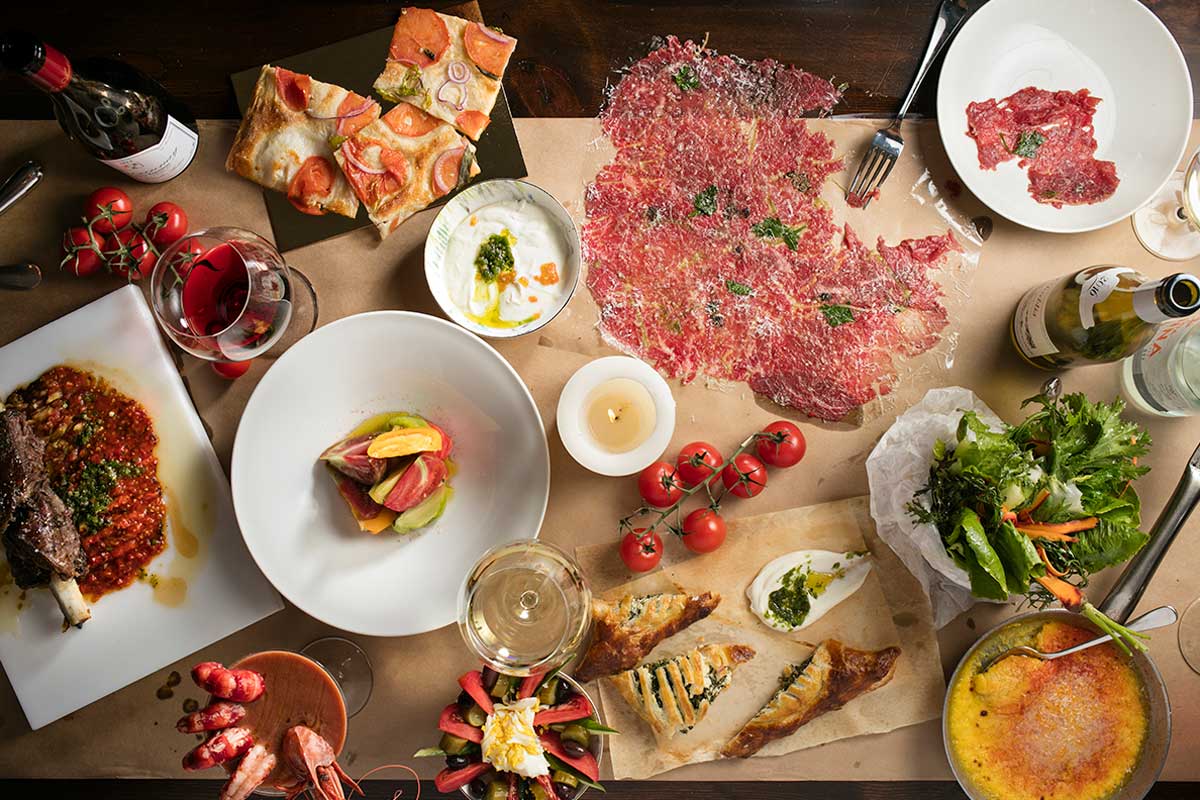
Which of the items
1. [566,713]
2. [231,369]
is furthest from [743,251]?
[231,369]

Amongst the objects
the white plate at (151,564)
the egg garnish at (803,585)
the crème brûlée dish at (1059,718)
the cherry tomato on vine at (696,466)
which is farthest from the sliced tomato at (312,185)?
the crème brûlée dish at (1059,718)

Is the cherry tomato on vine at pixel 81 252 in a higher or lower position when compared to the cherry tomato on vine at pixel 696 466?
higher

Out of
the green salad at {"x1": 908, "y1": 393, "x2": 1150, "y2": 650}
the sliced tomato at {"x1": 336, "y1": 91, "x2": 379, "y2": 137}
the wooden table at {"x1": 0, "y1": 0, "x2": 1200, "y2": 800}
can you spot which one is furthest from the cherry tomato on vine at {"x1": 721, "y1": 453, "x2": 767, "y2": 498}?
the sliced tomato at {"x1": 336, "y1": 91, "x2": 379, "y2": 137}

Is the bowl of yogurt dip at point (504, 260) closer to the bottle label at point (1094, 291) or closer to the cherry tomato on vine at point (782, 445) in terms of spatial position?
the cherry tomato on vine at point (782, 445)

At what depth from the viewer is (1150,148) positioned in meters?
2.09

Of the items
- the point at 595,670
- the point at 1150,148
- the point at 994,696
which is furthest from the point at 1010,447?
the point at 595,670

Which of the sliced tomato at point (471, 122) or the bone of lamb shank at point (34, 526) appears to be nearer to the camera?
the bone of lamb shank at point (34, 526)

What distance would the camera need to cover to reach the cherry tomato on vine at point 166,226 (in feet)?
6.72

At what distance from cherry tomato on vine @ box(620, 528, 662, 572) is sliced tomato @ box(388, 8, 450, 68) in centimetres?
132

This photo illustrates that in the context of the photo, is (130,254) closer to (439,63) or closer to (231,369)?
(231,369)

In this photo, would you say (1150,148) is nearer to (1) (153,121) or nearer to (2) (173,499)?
(1) (153,121)

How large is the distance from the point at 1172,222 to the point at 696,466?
1.41 meters

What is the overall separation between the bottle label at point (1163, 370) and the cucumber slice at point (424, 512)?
1.75 m

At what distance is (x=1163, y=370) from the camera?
2.01 m
